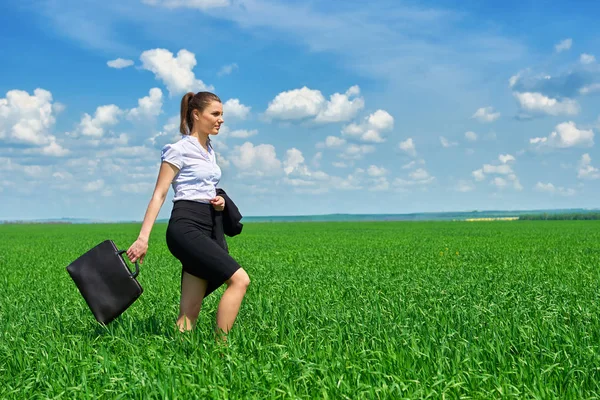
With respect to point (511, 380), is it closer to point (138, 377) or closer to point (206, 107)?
point (138, 377)

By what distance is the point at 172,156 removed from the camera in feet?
17.7

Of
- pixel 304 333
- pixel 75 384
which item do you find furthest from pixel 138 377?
pixel 304 333

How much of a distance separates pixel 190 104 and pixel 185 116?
0.13m

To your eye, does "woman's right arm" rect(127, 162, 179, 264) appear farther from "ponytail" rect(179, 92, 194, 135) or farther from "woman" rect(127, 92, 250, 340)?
"ponytail" rect(179, 92, 194, 135)

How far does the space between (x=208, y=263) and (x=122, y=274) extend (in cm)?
89

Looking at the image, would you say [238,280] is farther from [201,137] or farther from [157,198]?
[201,137]

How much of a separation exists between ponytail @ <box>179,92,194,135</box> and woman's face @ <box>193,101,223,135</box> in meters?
0.16

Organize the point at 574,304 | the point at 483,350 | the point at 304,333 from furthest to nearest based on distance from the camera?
the point at 574,304
the point at 304,333
the point at 483,350

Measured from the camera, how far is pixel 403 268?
14672 millimetres

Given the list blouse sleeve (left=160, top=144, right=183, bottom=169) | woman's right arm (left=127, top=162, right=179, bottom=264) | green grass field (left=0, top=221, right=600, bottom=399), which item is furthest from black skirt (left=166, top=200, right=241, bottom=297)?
green grass field (left=0, top=221, right=600, bottom=399)

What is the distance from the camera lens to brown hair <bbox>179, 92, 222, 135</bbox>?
18.2 feet

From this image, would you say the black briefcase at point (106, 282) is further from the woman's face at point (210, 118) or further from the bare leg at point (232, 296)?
the woman's face at point (210, 118)

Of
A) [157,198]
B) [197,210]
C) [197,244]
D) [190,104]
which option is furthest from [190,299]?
[190,104]

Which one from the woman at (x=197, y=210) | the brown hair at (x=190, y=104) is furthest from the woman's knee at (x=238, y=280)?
the brown hair at (x=190, y=104)
